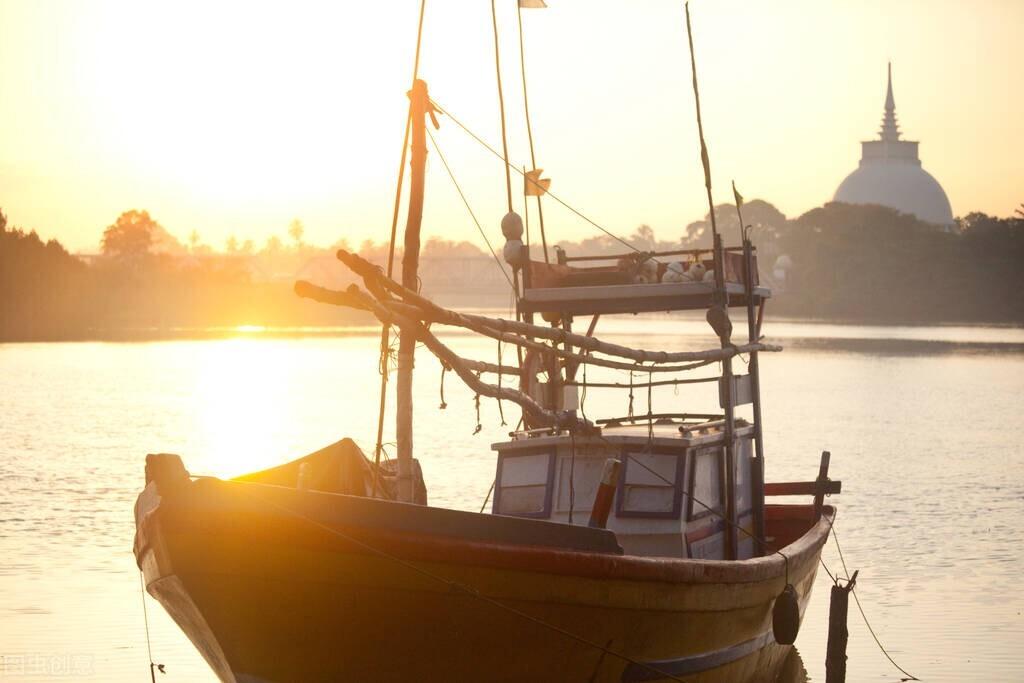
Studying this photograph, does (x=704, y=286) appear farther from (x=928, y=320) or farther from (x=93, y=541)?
(x=928, y=320)

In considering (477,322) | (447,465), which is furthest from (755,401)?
(447,465)

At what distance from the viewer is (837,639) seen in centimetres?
1730

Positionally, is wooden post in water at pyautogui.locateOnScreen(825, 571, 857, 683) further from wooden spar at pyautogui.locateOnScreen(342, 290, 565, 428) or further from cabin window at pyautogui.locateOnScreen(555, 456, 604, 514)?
wooden spar at pyautogui.locateOnScreen(342, 290, 565, 428)

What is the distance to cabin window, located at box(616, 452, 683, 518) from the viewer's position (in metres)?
15.2

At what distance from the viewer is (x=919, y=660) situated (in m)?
18.6

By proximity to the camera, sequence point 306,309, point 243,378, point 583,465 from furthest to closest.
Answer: point 306,309
point 243,378
point 583,465

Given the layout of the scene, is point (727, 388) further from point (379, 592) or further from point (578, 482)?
point (379, 592)

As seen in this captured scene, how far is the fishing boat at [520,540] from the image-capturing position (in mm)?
12367

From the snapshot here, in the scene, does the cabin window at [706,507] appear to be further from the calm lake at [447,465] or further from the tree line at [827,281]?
→ the tree line at [827,281]

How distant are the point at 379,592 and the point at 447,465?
2523cm

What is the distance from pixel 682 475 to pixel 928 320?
145m

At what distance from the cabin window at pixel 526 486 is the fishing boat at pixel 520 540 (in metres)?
0.02

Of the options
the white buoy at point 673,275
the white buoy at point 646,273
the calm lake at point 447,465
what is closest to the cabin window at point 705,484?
the white buoy at point 673,275

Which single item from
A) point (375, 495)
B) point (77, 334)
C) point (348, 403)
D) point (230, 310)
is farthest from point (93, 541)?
point (230, 310)
